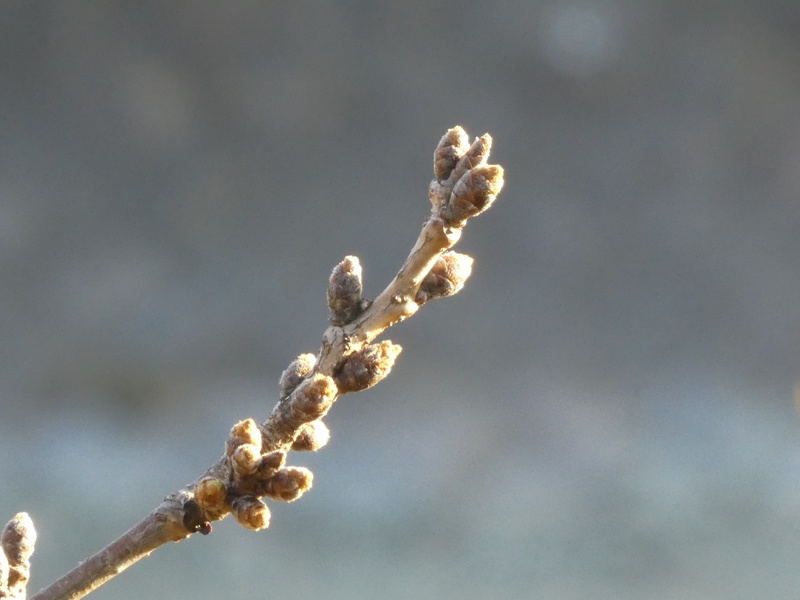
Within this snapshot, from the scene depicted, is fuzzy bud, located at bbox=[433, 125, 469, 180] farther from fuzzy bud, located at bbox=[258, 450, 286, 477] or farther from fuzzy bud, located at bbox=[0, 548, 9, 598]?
fuzzy bud, located at bbox=[0, 548, 9, 598]

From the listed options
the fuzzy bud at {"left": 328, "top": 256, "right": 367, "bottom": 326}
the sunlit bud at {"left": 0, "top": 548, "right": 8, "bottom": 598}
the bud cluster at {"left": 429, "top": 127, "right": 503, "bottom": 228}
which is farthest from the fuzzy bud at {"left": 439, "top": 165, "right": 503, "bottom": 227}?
the sunlit bud at {"left": 0, "top": 548, "right": 8, "bottom": 598}

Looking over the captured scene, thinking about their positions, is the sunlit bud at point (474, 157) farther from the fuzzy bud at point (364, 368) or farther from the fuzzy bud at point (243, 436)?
the fuzzy bud at point (243, 436)

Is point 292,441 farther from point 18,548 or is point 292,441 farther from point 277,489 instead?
point 18,548

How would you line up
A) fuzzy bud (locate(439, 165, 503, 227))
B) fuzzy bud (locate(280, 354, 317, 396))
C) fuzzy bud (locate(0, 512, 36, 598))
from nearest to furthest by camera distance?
fuzzy bud (locate(439, 165, 503, 227)), fuzzy bud (locate(280, 354, 317, 396)), fuzzy bud (locate(0, 512, 36, 598))

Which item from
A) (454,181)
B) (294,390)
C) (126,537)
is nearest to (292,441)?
(294,390)

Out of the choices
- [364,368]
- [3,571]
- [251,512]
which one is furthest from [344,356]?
[3,571]

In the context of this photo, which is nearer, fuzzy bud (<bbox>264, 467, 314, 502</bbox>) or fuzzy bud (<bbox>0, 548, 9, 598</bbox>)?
fuzzy bud (<bbox>264, 467, 314, 502</bbox>)
